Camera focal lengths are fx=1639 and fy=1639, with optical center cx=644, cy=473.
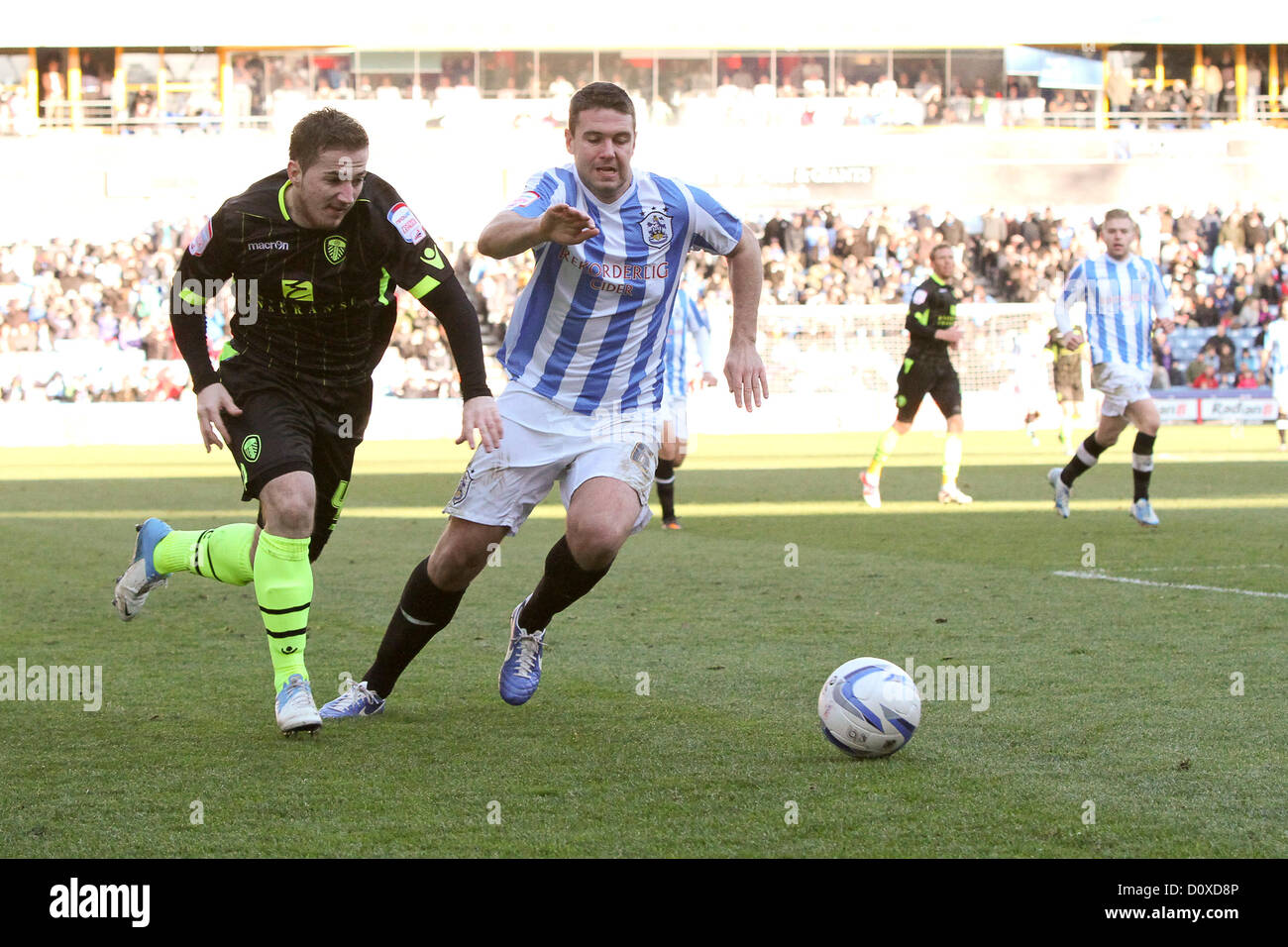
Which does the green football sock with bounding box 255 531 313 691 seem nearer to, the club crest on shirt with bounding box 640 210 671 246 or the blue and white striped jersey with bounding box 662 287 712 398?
the club crest on shirt with bounding box 640 210 671 246

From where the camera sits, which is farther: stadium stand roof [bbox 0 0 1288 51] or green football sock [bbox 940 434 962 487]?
stadium stand roof [bbox 0 0 1288 51]

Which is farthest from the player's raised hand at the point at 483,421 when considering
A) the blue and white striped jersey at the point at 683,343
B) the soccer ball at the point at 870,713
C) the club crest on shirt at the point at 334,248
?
the blue and white striped jersey at the point at 683,343

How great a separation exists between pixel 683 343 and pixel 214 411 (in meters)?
8.34

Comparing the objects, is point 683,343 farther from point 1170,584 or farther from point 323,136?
point 323,136

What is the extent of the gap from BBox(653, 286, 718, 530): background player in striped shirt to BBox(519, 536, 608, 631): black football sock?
A: 468cm

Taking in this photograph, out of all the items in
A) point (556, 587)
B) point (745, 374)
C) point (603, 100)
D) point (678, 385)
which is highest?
point (603, 100)

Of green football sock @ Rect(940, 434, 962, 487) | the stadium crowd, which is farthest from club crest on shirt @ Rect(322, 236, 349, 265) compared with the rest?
the stadium crowd

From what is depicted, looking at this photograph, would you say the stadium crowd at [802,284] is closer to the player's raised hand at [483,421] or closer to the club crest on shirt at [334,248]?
the club crest on shirt at [334,248]

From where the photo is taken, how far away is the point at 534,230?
489 cm

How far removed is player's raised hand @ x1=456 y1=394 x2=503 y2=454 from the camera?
5043mm

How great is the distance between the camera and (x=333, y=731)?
17.3ft

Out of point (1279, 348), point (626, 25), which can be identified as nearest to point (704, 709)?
point (1279, 348)

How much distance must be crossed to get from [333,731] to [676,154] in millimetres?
33117
